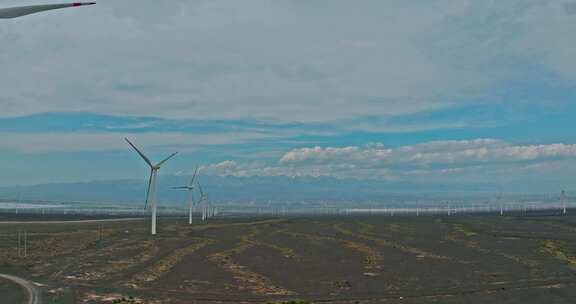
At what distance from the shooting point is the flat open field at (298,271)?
36969 mm

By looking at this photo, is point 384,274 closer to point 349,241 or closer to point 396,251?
point 396,251

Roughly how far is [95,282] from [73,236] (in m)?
52.7

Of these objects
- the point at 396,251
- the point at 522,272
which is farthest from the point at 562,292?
the point at 396,251

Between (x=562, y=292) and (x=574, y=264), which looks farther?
(x=574, y=264)

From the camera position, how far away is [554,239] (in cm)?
7969

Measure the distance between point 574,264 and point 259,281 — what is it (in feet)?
101

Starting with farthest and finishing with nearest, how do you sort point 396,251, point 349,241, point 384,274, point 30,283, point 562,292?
point 349,241, point 396,251, point 384,274, point 30,283, point 562,292

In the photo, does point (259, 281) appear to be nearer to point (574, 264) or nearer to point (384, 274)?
point (384, 274)

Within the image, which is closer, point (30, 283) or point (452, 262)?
point (30, 283)

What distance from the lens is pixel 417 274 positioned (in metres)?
46.7

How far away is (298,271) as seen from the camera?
161ft

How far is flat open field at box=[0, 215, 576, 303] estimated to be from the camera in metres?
37.0

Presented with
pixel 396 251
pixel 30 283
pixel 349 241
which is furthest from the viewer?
pixel 349 241

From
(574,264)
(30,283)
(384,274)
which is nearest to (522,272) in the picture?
(574,264)
